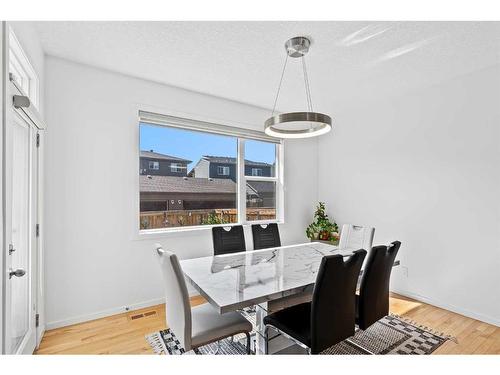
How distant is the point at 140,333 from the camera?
2445mm

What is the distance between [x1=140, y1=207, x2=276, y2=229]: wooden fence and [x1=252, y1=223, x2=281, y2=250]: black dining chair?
781 mm

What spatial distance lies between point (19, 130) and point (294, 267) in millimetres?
2209

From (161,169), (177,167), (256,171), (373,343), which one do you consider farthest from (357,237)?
(161,169)

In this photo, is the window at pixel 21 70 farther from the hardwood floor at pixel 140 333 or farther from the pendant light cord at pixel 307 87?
the pendant light cord at pixel 307 87

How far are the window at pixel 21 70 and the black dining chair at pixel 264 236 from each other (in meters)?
2.37

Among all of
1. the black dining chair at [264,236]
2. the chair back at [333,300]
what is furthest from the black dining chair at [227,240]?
the chair back at [333,300]

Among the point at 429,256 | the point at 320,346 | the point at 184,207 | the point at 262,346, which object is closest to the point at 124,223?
the point at 184,207

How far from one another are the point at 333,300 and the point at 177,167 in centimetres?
249

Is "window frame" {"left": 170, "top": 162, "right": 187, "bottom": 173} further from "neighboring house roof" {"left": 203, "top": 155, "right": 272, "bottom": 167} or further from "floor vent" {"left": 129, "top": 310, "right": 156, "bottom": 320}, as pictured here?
"floor vent" {"left": 129, "top": 310, "right": 156, "bottom": 320}

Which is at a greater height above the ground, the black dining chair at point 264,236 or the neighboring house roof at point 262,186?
the neighboring house roof at point 262,186

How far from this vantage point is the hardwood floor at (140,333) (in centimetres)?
220

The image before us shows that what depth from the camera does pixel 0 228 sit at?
1.30m
